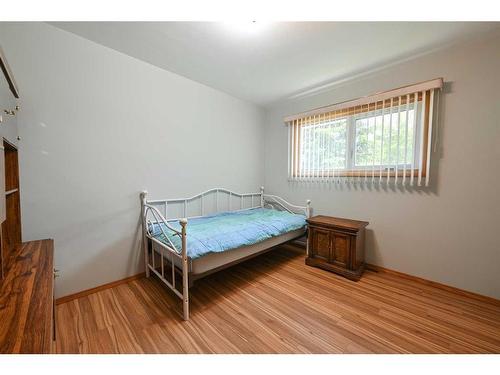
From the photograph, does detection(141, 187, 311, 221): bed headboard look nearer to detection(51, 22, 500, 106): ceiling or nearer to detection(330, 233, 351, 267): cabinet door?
detection(330, 233, 351, 267): cabinet door

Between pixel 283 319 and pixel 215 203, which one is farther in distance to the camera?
pixel 215 203

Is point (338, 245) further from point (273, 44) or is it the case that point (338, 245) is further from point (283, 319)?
point (273, 44)

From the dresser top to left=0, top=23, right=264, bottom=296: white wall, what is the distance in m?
1.55

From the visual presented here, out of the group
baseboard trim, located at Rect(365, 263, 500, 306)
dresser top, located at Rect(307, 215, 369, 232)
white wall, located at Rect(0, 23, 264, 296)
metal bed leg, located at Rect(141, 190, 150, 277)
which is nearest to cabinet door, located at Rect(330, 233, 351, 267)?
dresser top, located at Rect(307, 215, 369, 232)

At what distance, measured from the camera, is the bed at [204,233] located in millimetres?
1520

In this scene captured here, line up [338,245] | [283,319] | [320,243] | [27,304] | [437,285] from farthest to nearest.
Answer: [320,243], [338,245], [437,285], [283,319], [27,304]

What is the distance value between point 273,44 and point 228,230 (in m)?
1.69

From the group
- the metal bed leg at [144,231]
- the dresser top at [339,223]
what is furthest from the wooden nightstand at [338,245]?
the metal bed leg at [144,231]

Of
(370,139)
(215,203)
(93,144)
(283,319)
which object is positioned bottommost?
(283,319)

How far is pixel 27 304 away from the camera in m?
0.79

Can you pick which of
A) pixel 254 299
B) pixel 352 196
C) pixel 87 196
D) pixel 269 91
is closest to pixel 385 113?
pixel 352 196

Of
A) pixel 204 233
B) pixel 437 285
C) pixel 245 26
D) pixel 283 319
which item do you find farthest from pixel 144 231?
pixel 437 285

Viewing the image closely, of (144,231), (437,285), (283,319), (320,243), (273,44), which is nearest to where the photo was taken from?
(283,319)

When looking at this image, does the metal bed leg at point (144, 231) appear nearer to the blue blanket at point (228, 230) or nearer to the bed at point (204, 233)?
the bed at point (204, 233)
